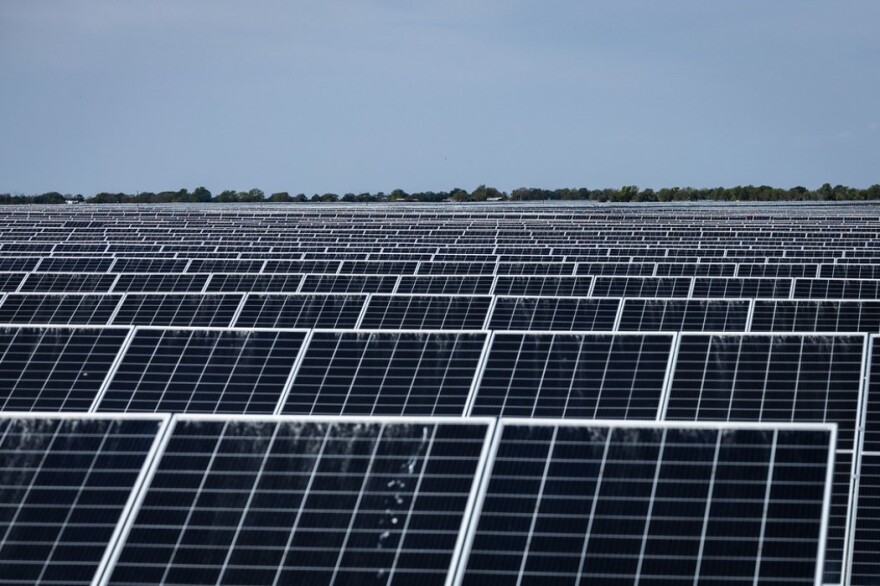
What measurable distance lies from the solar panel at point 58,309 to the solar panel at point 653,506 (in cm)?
2115

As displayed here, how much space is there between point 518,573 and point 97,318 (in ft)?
73.8

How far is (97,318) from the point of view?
115 feet

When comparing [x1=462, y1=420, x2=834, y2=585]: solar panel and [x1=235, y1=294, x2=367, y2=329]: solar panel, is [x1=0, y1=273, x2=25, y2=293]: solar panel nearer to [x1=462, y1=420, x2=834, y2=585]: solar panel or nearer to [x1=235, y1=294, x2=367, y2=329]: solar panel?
[x1=235, y1=294, x2=367, y2=329]: solar panel

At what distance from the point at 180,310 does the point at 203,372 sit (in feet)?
28.9

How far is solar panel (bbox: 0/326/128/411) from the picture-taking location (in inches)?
1033

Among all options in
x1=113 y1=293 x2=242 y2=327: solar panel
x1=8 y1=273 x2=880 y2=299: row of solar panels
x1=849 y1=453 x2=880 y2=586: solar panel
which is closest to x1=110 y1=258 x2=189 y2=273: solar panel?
x1=8 y1=273 x2=880 y2=299: row of solar panels

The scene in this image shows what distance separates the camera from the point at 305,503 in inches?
635

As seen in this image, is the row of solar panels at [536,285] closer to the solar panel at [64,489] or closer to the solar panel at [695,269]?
the solar panel at [695,269]

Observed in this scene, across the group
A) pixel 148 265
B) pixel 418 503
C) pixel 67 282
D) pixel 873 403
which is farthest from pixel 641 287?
pixel 418 503

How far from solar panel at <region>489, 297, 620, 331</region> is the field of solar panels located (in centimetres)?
7

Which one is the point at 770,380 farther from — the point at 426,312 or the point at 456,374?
the point at 426,312

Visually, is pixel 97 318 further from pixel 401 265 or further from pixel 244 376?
pixel 401 265

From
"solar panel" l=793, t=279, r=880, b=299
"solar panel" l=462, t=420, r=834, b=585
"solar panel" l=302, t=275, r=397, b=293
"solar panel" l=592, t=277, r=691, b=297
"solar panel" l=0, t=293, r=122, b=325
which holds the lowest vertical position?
"solar panel" l=302, t=275, r=397, b=293

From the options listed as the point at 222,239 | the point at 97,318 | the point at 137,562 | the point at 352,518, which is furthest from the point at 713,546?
the point at 222,239
